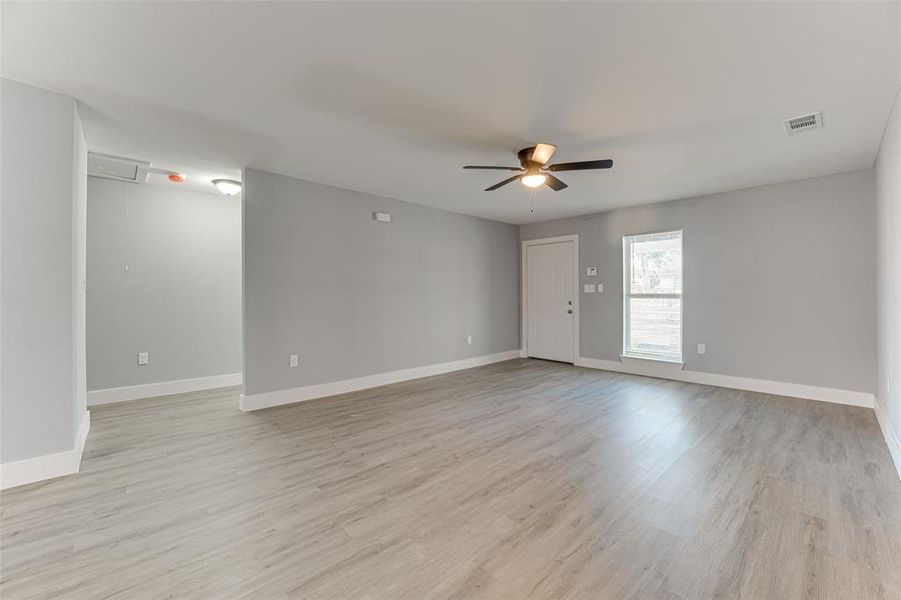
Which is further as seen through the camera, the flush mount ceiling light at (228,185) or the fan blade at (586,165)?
the flush mount ceiling light at (228,185)

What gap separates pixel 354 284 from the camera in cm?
479

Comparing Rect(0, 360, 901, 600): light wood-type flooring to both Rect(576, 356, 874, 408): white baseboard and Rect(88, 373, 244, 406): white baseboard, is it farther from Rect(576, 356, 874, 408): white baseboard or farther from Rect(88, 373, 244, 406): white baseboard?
Rect(88, 373, 244, 406): white baseboard

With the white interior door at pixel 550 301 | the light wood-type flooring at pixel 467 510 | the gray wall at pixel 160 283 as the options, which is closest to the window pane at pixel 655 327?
the white interior door at pixel 550 301

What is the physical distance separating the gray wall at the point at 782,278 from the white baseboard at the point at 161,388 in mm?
5755

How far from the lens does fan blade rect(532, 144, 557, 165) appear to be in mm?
3078

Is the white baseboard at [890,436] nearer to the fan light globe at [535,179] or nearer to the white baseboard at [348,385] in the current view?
the fan light globe at [535,179]

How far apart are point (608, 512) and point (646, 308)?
409cm

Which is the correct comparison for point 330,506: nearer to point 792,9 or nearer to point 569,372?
point 792,9

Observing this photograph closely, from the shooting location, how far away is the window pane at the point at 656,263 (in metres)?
5.23

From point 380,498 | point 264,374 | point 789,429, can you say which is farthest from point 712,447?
point 264,374

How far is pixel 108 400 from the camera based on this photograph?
13.7 ft

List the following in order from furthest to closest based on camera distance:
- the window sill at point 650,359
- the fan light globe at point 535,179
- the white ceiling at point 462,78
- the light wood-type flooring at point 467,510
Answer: the window sill at point 650,359
the fan light globe at point 535,179
the white ceiling at point 462,78
the light wood-type flooring at point 467,510

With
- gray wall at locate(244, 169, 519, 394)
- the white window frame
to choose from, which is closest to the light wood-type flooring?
gray wall at locate(244, 169, 519, 394)

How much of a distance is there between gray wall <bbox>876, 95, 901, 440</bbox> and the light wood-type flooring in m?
0.39
